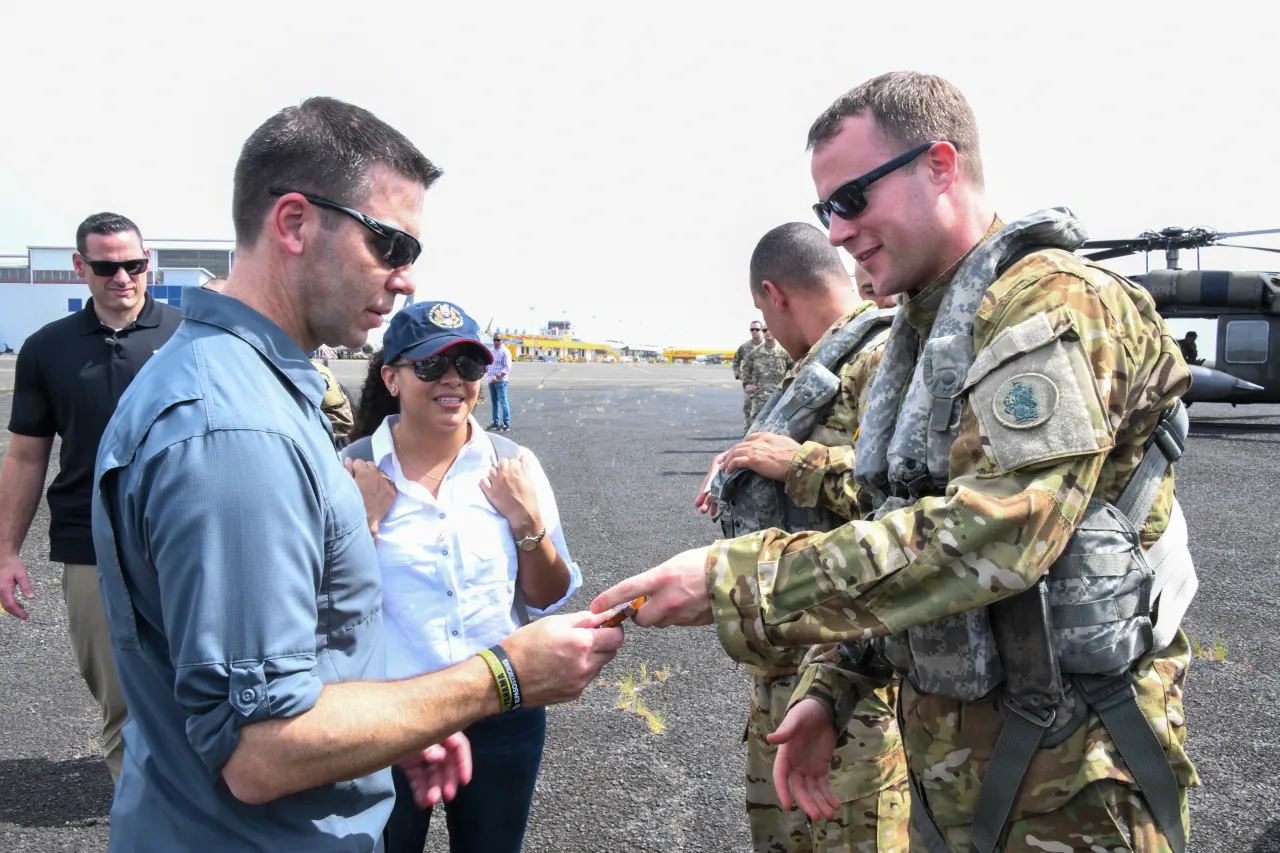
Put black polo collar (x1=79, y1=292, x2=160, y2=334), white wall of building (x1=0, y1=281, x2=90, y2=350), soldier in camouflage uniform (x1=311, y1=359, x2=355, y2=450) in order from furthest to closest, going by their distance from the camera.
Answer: white wall of building (x1=0, y1=281, x2=90, y2=350)
soldier in camouflage uniform (x1=311, y1=359, x2=355, y2=450)
black polo collar (x1=79, y1=292, x2=160, y2=334)

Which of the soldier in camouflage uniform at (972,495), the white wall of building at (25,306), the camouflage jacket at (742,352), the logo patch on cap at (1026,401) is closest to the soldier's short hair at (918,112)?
the soldier in camouflage uniform at (972,495)

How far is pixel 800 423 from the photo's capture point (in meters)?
3.49

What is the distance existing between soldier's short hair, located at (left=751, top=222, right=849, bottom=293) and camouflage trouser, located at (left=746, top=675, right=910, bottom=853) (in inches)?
64.9

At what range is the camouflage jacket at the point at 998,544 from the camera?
1.61 m

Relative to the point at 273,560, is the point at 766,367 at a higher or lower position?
lower

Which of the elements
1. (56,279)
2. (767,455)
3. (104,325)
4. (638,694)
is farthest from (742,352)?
(56,279)

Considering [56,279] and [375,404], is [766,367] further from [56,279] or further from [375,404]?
[56,279]

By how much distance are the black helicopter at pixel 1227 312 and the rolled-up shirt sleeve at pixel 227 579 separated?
63.5 feet

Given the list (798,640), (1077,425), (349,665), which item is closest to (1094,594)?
(1077,425)

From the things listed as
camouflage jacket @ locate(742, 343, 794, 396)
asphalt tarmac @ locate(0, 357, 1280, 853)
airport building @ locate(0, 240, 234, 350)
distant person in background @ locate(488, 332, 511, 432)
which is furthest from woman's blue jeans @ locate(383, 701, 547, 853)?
airport building @ locate(0, 240, 234, 350)

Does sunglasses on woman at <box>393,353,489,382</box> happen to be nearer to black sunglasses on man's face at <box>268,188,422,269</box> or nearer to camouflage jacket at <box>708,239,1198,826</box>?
black sunglasses on man's face at <box>268,188,422,269</box>

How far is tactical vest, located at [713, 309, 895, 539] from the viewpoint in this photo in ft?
11.0

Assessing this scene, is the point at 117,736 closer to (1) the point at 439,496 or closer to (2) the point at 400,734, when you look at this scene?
(1) the point at 439,496

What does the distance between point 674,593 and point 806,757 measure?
31.0 inches
